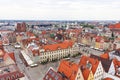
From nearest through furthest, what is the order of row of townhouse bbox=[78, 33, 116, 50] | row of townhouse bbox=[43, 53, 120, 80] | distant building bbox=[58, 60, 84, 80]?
1. distant building bbox=[58, 60, 84, 80]
2. row of townhouse bbox=[43, 53, 120, 80]
3. row of townhouse bbox=[78, 33, 116, 50]

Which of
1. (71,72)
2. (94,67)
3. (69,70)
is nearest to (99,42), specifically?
(94,67)

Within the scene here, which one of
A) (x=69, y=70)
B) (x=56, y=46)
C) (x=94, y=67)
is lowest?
(x=94, y=67)

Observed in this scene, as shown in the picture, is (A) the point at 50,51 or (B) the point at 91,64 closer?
(B) the point at 91,64

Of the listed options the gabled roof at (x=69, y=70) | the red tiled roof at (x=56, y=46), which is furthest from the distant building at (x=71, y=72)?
the red tiled roof at (x=56, y=46)

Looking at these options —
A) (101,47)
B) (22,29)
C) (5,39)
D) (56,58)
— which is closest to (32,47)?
(56,58)

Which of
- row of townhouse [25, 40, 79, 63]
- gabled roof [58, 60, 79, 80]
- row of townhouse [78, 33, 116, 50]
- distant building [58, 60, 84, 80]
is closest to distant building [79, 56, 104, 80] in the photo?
distant building [58, 60, 84, 80]

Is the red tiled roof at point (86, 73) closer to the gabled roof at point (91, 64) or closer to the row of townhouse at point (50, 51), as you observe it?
the gabled roof at point (91, 64)

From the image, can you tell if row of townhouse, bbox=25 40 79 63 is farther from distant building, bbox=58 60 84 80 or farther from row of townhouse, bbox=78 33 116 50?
distant building, bbox=58 60 84 80

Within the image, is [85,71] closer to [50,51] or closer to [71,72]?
[71,72]
